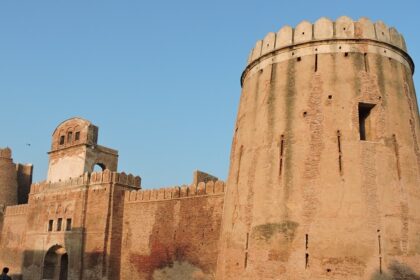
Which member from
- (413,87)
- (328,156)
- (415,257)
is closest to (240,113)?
(328,156)

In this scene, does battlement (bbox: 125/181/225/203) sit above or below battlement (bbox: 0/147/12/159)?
below

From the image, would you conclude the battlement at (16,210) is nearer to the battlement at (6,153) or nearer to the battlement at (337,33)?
the battlement at (6,153)

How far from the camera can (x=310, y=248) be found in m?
9.55

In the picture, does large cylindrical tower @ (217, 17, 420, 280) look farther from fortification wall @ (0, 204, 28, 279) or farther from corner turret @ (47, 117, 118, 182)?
fortification wall @ (0, 204, 28, 279)

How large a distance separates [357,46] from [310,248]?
4663mm

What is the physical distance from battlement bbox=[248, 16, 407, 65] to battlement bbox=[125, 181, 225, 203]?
20.4ft

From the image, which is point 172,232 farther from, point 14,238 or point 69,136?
point 14,238

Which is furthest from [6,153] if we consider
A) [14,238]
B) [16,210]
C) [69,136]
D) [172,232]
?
[172,232]

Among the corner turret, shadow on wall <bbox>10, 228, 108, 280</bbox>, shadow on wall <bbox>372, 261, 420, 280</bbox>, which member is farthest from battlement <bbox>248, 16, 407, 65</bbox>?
the corner turret

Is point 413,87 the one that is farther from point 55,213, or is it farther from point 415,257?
point 55,213

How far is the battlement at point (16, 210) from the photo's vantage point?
24.6 metres

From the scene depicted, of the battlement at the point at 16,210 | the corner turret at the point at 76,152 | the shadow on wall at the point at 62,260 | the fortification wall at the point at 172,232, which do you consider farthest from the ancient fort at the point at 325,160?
the battlement at the point at 16,210

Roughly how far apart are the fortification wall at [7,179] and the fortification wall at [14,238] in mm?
985

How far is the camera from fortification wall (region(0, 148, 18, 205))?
26816 mm
